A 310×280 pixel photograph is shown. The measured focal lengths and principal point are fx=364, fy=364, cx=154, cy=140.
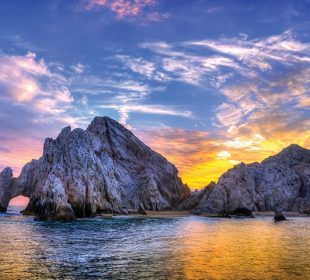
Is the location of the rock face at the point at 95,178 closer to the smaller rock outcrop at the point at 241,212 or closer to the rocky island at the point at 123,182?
the rocky island at the point at 123,182

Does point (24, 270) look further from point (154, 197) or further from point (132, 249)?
point (154, 197)

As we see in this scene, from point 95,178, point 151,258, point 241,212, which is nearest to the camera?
point 151,258

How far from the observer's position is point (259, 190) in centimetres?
16000

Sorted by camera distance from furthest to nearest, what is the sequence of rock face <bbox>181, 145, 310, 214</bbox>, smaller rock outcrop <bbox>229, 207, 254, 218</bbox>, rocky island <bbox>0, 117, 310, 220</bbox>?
rock face <bbox>181, 145, 310, 214</bbox>, smaller rock outcrop <bbox>229, 207, 254, 218</bbox>, rocky island <bbox>0, 117, 310, 220</bbox>

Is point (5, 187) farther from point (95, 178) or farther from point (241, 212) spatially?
point (241, 212)

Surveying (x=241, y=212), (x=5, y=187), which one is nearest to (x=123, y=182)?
(x=5, y=187)

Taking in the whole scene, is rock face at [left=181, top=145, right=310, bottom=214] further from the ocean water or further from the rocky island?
the ocean water

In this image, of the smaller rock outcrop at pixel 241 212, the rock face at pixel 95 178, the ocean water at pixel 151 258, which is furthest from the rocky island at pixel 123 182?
the ocean water at pixel 151 258

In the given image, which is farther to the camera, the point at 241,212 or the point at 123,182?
the point at 123,182

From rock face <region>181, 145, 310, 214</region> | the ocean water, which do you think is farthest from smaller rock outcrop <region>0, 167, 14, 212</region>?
the ocean water

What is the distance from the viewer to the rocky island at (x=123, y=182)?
108 m

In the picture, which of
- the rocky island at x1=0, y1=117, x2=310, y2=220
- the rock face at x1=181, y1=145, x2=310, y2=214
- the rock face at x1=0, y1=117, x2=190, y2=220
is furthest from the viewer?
the rock face at x1=181, y1=145, x2=310, y2=214

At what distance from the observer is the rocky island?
107850 millimetres

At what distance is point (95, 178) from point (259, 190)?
76.7 metres
